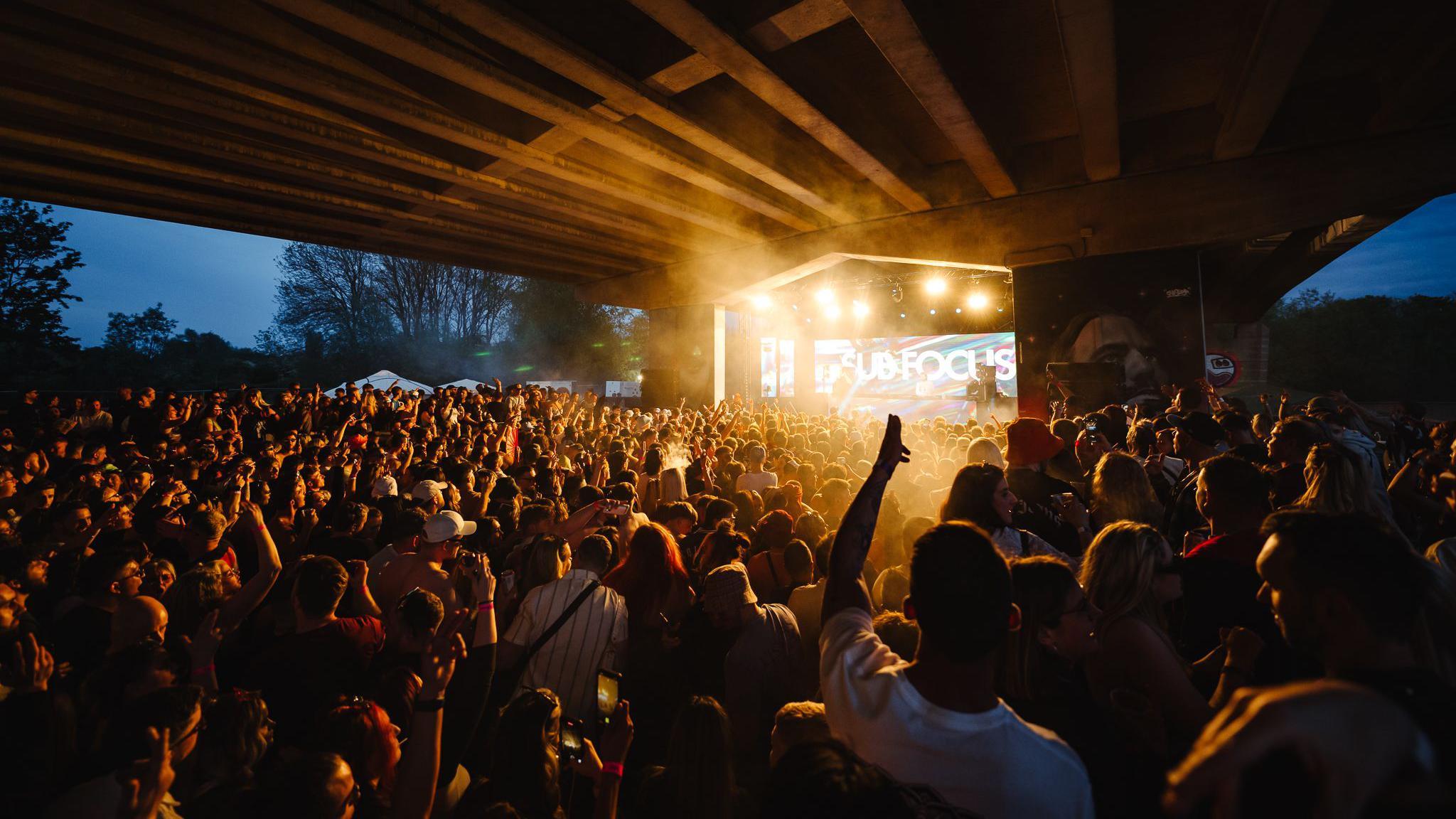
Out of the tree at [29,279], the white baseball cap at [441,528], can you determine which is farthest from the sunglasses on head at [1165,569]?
the tree at [29,279]

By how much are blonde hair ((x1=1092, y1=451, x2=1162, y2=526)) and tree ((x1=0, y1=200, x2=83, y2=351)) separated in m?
32.6

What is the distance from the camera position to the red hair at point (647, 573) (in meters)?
3.53

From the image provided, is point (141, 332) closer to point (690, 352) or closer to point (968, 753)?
point (690, 352)

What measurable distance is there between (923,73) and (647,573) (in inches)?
193

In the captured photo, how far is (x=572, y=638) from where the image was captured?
300 cm

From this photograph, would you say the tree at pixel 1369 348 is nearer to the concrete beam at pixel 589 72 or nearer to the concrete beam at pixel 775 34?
the concrete beam at pixel 589 72

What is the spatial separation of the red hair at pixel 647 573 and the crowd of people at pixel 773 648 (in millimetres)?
17

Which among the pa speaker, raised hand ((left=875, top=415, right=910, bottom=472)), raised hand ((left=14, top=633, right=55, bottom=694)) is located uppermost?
the pa speaker

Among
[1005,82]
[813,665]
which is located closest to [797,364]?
[1005,82]

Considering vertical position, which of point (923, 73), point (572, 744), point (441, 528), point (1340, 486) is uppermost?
point (923, 73)

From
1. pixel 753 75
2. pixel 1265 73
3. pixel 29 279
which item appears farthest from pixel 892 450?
pixel 29 279

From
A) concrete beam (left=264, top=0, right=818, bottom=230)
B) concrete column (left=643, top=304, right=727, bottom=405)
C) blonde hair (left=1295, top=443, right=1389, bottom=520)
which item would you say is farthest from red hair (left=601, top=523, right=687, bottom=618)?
concrete column (left=643, top=304, right=727, bottom=405)

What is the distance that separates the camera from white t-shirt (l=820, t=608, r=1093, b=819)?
4.15 ft

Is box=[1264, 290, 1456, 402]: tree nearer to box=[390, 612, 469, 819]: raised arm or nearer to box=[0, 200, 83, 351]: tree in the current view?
box=[390, 612, 469, 819]: raised arm
